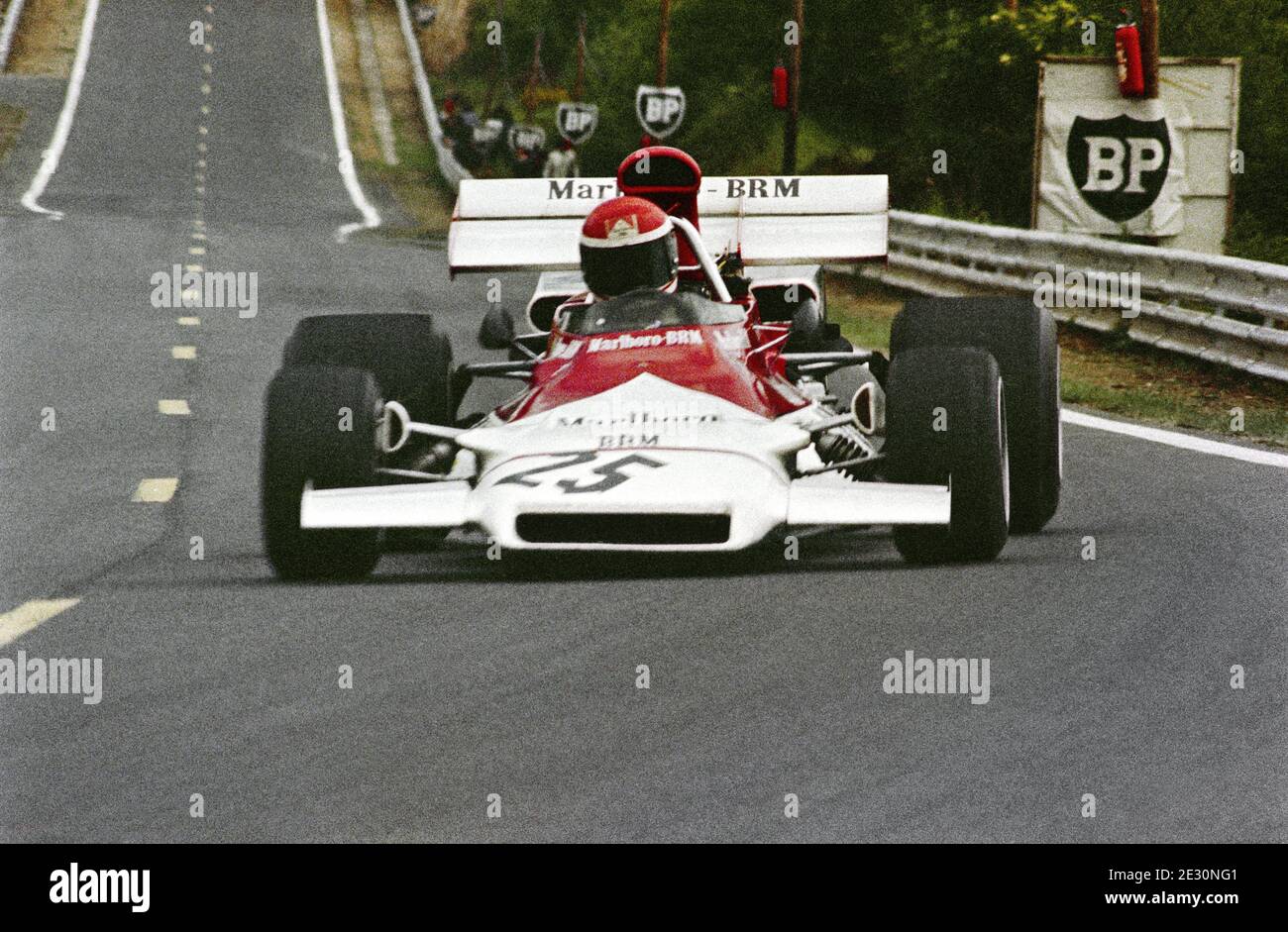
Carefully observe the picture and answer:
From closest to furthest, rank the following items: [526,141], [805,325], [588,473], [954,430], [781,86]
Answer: [588,473]
[954,430]
[805,325]
[781,86]
[526,141]

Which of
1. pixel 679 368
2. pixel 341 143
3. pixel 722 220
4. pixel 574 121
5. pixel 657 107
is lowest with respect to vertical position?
pixel 341 143

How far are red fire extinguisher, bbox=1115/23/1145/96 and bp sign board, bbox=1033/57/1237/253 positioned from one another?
0.41 ft

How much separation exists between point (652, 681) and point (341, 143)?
48.8m

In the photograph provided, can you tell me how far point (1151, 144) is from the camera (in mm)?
21734

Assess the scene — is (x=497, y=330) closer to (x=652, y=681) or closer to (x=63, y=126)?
(x=652, y=681)

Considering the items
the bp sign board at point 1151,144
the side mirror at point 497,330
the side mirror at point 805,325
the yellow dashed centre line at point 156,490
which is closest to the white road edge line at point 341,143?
the bp sign board at point 1151,144

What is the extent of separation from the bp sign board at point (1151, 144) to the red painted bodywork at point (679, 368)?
40.0ft

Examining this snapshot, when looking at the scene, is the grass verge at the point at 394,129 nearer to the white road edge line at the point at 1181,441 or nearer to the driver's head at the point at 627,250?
the white road edge line at the point at 1181,441

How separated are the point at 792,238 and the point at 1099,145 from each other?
35.4 ft

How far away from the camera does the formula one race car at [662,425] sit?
Answer: 8.37 meters

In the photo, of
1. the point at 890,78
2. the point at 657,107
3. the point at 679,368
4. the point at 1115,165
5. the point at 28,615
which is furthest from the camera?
the point at 890,78

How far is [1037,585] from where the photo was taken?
8648 mm

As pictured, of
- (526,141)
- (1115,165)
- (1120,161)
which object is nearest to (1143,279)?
(1120,161)

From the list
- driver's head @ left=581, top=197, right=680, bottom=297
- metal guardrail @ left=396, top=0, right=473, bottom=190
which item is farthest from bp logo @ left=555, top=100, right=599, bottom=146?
driver's head @ left=581, top=197, right=680, bottom=297
